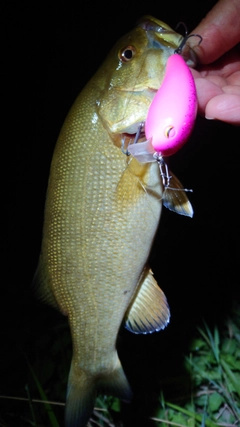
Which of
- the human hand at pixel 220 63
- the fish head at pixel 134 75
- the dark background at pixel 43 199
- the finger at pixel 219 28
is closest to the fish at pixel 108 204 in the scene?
the fish head at pixel 134 75

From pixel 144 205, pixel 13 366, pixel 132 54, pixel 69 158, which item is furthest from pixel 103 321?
pixel 13 366

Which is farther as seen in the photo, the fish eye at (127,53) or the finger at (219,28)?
the finger at (219,28)

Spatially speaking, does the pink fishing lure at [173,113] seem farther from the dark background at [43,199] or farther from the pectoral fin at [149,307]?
the dark background at [43,199]

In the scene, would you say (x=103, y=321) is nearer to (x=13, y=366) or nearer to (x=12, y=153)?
(x=13, y=366)

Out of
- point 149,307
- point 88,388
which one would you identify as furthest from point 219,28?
point 88,388

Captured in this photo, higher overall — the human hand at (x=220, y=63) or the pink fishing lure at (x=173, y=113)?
the human hand at (x=220, y=63)
